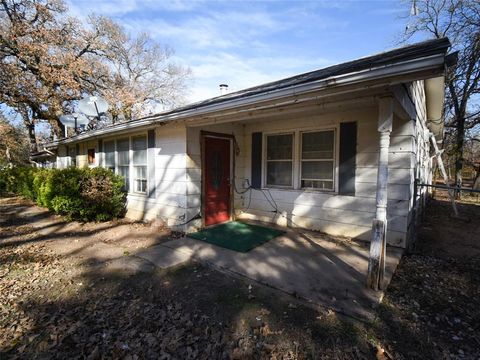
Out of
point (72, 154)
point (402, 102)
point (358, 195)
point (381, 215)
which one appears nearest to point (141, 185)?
point (72, 154)

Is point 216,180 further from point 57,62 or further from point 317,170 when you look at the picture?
point 57,62

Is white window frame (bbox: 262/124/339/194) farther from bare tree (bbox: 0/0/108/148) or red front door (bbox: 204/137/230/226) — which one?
bare tree (bbox: 0/0/108/148)

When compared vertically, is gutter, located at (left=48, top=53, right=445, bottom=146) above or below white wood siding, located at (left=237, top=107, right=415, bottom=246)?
above

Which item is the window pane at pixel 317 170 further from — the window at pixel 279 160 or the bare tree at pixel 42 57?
the bare tree at pixel 42 57

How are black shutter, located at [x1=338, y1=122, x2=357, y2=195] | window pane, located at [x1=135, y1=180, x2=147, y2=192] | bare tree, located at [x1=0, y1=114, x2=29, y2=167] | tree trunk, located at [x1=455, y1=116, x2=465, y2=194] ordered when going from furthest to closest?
bare tree, located at [x1=0, y1=114, x2=29, y2=167] < tree trunk, located at [x1=455, y1=116, x2=465, y2=194] < window pane, located at [x1=135, y1=180, x2=147, y2=192] < black shutter, located at [x1=338, y1=122, x2=357, y2=195]

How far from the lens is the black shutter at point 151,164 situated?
580 centimetres

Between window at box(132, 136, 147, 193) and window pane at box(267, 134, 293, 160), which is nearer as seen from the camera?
window pane at box(267, 134, 293, 160)

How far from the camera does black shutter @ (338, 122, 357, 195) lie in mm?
4574

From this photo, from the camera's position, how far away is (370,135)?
4.41m

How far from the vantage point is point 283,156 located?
18.5 ft

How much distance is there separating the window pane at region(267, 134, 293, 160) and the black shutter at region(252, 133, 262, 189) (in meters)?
0.22

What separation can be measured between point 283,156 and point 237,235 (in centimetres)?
210

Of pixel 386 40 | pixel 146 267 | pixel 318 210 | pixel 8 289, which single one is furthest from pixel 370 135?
pixel 386 40

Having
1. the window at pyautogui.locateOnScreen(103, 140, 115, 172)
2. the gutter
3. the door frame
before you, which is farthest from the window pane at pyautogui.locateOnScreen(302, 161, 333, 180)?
the window at pyautogui.locateOnScreen(103, 140, 115, 172)
